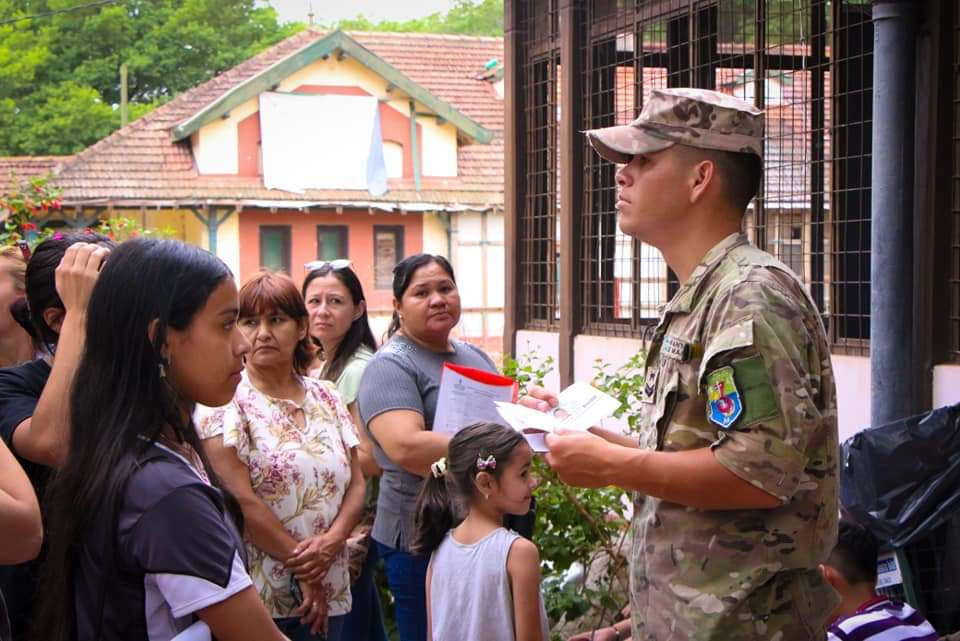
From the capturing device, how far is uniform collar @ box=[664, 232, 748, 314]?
2.83 meters

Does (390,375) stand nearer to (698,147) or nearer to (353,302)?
(353,302)

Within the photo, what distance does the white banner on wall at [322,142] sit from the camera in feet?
93.8

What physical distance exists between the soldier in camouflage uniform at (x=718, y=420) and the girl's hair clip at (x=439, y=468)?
57.3 inches

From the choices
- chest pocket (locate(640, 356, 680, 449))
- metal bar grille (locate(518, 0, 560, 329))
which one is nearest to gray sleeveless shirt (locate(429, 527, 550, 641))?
chest pocket (locate(640, 356, 680, 449))

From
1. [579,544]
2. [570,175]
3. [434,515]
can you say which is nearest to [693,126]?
[434,515]

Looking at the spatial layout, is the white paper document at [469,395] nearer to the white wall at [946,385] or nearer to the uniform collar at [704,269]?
the uniform collar at [704,269]

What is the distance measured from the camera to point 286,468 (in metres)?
4.22

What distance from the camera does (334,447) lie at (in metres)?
4.36

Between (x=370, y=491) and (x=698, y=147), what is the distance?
114 inches

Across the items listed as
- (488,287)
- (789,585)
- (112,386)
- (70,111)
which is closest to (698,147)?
(789,585)

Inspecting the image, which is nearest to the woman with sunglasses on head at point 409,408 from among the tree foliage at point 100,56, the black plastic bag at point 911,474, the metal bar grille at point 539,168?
the black plastic bag at point 911,474

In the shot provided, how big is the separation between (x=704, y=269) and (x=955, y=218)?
286 centimetres

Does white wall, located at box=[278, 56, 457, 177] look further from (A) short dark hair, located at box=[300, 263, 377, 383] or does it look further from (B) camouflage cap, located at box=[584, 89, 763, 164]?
(B) camouflage cap, located at box=[584, 89, 763, 164]

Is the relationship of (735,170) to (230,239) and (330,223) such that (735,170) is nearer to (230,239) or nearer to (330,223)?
(230,239)
